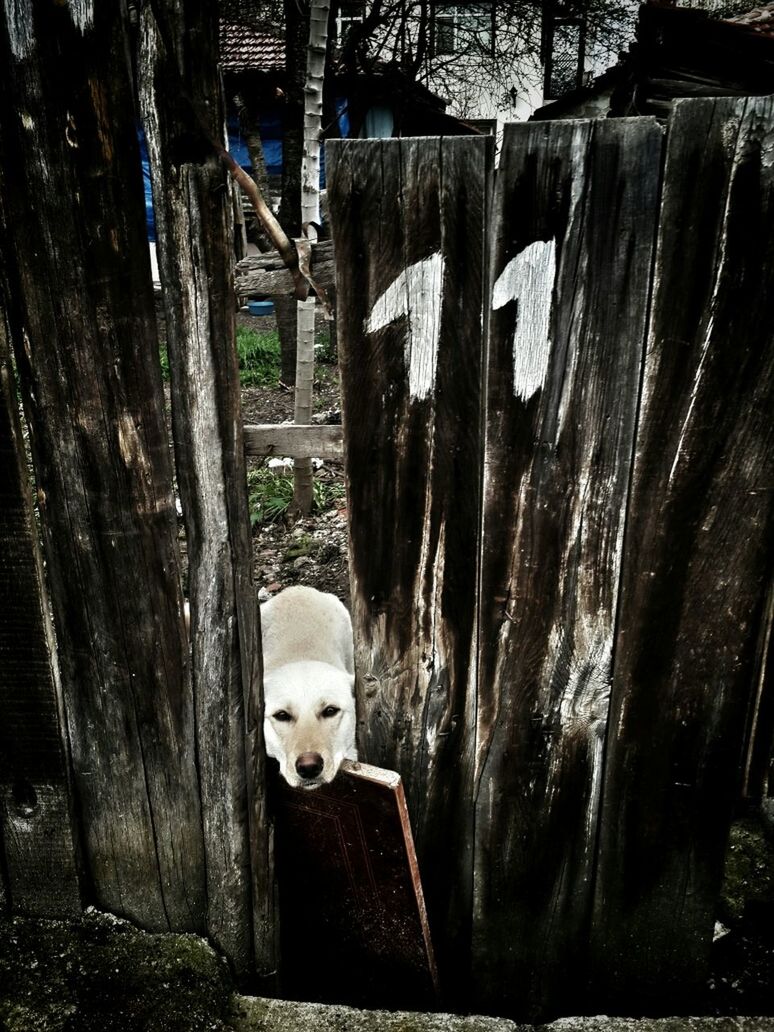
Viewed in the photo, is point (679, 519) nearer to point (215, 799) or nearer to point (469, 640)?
point (469, 640)

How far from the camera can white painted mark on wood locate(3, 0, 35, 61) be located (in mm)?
1414

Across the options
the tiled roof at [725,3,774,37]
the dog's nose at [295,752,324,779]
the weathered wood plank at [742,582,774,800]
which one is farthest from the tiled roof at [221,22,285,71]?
the weathered wood plank at [742,582,774,800]

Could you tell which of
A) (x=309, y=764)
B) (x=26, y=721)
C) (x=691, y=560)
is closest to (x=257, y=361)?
(x=309, y=764)

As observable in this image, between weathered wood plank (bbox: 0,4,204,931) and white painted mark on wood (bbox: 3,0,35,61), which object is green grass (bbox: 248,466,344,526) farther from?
white painted mark on wood (bbox: 3,0,35,61)

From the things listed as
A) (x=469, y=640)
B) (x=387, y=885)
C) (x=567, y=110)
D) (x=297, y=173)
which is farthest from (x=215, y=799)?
(x=567, y=110)

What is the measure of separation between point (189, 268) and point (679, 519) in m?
1.26

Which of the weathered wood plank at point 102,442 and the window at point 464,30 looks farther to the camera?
the window at point 464,30

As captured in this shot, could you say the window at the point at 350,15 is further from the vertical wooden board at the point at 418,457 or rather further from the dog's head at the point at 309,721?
the vertical wooden board at the point at 418,457

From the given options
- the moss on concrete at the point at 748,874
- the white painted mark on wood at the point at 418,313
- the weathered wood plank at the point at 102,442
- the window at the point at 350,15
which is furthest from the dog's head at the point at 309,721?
the window at the point at 350,15

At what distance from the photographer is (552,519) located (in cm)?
174

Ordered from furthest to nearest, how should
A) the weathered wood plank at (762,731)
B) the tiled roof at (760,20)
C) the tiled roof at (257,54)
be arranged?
the tiled roof at (257,54) → the tiled roof at (760,20) → the weathered wood plank at (762,731)

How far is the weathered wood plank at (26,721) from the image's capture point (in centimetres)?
173

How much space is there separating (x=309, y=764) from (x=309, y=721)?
15.8 inches

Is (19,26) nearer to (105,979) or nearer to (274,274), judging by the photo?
(274,274)
